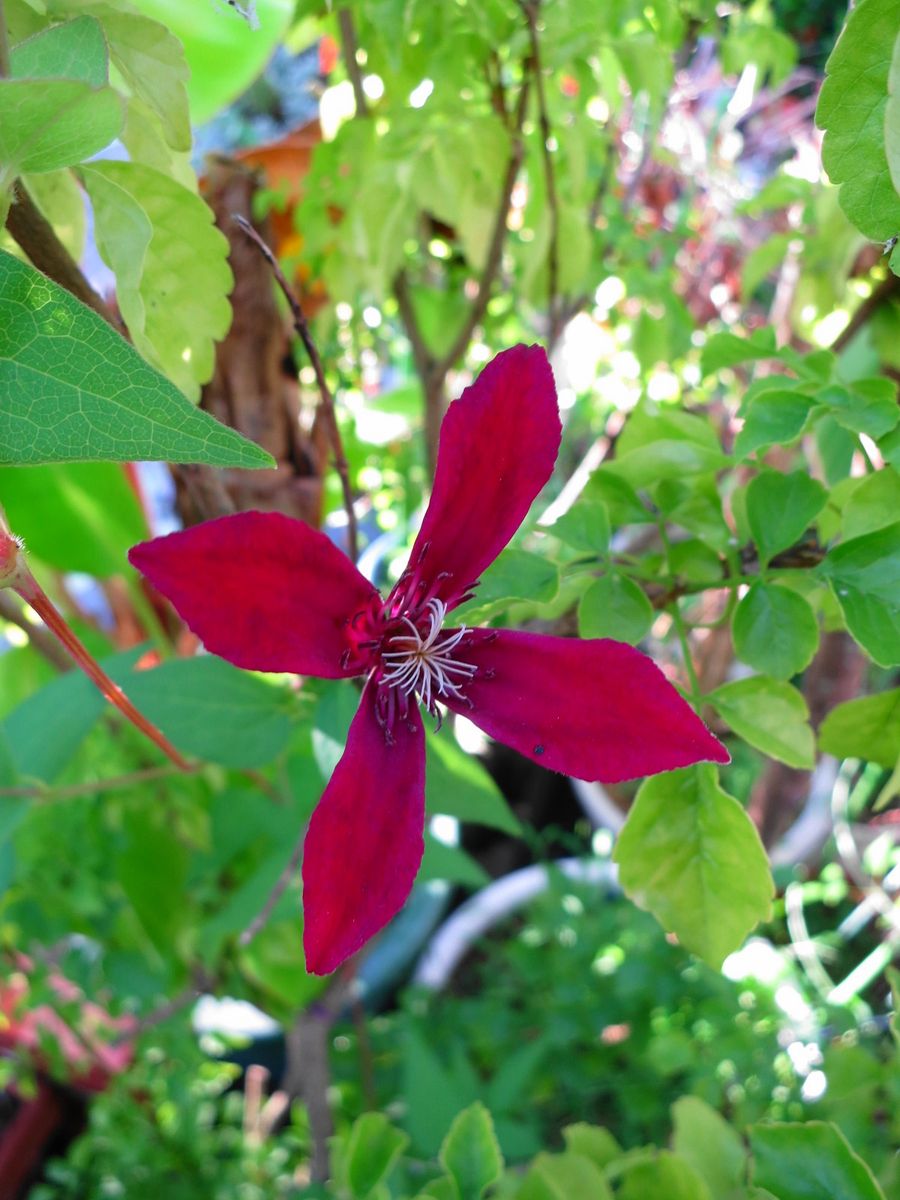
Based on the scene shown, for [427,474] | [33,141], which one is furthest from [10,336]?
[427,474]

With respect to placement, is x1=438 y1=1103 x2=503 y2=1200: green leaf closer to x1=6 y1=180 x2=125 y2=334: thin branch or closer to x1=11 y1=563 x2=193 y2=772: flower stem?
x1=11 y1=563 x2=193 y2=772: flower stem

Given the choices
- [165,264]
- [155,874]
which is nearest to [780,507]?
[165,264]

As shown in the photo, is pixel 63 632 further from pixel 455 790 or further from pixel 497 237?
pixel 497 237

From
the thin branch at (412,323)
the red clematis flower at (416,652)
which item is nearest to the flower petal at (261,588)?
the red clematis flower at (416,652)

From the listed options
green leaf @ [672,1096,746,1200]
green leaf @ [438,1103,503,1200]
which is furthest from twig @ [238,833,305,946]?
green leaf @ [672,1096,746,1200]

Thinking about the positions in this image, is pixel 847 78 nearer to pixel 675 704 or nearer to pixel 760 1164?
pixel 675 704

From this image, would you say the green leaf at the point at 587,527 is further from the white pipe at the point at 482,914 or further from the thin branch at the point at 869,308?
the white pipe at the point at 482,914
